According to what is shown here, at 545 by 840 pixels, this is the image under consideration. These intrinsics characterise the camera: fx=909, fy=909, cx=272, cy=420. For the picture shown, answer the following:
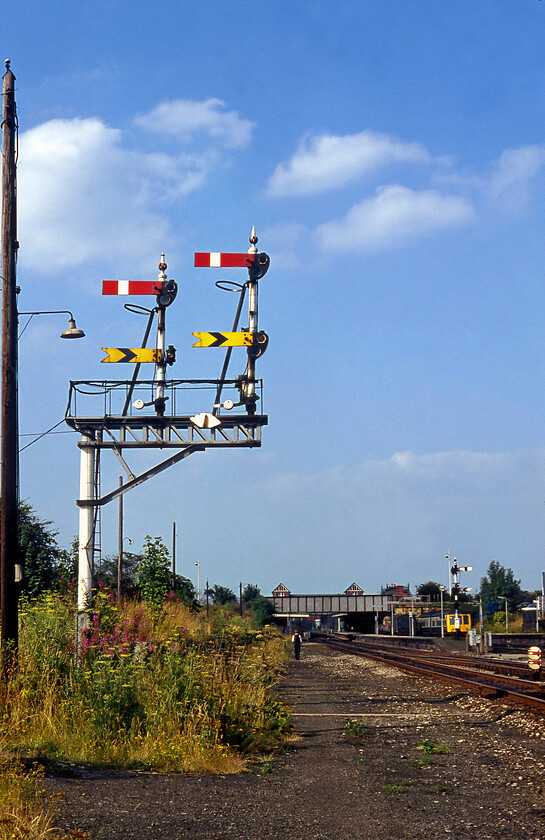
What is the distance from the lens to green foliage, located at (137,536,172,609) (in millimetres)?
21609

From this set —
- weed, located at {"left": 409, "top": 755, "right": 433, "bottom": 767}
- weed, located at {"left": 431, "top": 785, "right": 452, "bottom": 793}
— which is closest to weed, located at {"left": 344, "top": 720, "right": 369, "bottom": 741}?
weed, located at {"left": 409, "top": 755, "right": 433, "bottom": 767}

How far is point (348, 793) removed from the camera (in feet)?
29.1

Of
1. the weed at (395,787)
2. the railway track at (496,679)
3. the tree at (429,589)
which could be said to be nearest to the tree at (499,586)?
the tree at (429,589)

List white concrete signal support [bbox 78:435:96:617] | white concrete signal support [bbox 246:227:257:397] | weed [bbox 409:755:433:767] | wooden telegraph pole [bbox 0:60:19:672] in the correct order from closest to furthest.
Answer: weed [bbox 409:755:433:767] < wooden telegraph pole [bbox 0:60:19:672] < white concrete signal support [bbox 78:435:96:617] < white concrete signal support [bbox 246:227:257:397]

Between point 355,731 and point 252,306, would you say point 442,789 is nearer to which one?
point 355,731

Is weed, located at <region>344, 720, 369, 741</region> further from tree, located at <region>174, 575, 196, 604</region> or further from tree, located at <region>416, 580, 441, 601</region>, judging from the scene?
tree, located at <region>416, 580, 441, 601</region>

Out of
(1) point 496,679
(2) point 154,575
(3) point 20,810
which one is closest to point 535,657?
(1) point 496,679

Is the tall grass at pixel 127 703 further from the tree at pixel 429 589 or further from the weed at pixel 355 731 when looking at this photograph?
the tree at pixel 429 589

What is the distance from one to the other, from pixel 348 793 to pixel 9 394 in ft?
24.7

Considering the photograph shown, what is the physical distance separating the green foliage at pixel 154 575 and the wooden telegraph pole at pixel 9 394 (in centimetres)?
887

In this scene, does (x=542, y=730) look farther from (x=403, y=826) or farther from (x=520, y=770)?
(x=403, y=826)

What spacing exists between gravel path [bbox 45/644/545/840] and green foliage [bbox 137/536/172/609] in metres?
7.89

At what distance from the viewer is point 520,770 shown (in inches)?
405

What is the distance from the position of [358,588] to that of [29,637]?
11655 cm
